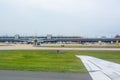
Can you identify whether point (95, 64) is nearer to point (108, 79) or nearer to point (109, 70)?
point (109, 70)

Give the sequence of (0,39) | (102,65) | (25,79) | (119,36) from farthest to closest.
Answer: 1. (0,39)
2. (119,36)
3. (25,79)
4. (102,65)

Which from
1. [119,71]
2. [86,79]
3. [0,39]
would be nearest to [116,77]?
[119,71]

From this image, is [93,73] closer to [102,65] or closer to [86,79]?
[102,65]

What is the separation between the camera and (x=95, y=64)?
275 inches

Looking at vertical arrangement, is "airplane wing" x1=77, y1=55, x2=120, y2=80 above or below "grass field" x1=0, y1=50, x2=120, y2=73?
above

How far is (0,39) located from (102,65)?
180423mm

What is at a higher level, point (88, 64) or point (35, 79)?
point (88, 64)

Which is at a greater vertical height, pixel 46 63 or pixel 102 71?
pixel 102 71

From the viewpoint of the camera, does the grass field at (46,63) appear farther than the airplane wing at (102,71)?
Yes

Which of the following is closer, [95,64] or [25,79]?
[95,64]

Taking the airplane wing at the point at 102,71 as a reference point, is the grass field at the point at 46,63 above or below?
below

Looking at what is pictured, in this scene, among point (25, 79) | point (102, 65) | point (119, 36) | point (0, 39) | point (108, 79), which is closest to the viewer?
point (108, 79)

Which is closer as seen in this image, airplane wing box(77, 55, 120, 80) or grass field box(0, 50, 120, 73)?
airplane wing box(77, 55, 120, 80)

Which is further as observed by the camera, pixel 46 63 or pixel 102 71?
pixel 46 63
